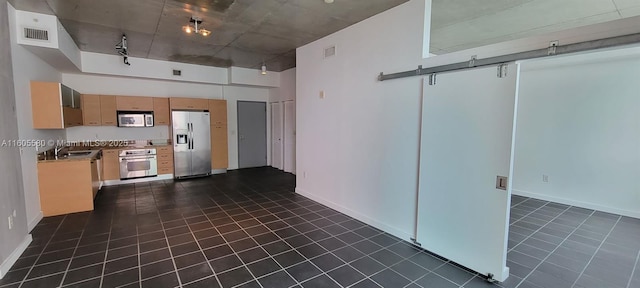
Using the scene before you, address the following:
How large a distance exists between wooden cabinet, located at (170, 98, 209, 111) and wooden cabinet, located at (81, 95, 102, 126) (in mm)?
1451

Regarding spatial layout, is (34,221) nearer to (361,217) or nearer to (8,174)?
(8,174)

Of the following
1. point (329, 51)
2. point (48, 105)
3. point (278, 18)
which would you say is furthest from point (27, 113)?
point (329, 51)

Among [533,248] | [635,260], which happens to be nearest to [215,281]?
[533,248]

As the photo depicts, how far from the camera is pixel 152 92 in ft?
22.5

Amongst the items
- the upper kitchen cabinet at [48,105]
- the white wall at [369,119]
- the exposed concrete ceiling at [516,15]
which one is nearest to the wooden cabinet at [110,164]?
the upper kitchen cabinet at [48,105]

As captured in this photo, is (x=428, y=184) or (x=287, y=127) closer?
(x=428, y=184)

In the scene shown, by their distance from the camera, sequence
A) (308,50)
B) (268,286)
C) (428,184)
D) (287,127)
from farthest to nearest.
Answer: (287,127)
(308,50)
(428,184)
(268,286)

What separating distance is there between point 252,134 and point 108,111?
140 inches

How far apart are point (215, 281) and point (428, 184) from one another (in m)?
2.43

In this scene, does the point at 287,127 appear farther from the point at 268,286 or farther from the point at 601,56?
the point at 601,56

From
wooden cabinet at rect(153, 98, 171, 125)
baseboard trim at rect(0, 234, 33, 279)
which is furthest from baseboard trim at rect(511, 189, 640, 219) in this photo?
wooden cabinet at rect(153, 98, 171, 125)

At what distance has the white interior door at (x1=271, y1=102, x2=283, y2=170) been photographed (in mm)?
8234

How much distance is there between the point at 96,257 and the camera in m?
2.93

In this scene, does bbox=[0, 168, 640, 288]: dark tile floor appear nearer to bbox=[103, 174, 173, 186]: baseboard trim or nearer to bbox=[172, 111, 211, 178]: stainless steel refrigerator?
bbox=[103, 174, 173, 186]: baseboard trim
